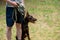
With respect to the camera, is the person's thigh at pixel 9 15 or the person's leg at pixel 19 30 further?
the person's leg at pixel 19 30

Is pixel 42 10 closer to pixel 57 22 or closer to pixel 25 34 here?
pixel 57 22

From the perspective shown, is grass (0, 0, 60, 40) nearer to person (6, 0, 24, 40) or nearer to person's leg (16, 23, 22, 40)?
person's leg (16, 23, 22, 40)

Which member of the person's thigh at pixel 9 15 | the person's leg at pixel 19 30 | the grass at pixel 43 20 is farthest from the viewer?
the grass at pixel 43 20

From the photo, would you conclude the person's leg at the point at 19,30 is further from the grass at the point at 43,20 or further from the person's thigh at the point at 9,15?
the grass at the point at 43,20

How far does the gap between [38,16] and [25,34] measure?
7.87ft

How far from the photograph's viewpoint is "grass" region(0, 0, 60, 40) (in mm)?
5555

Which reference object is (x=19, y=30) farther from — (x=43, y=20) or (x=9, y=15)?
(x=43, y=20)

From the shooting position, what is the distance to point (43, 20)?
6.69 meters

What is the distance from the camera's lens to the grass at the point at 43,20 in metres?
5.55

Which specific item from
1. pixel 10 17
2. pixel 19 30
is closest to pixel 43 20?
pixel 19 30

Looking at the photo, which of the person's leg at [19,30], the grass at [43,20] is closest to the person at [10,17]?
the person's leg at [19,30]

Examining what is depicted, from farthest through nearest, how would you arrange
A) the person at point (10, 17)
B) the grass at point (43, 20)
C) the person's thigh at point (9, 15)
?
the grass at point (43, 20), the person's thigh at point (9, 15), the person at point (10, 17)

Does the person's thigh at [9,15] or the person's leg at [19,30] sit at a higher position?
the person's thigh at [9,15]

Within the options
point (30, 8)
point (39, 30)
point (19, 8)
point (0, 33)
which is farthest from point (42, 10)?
point (19, 8)
